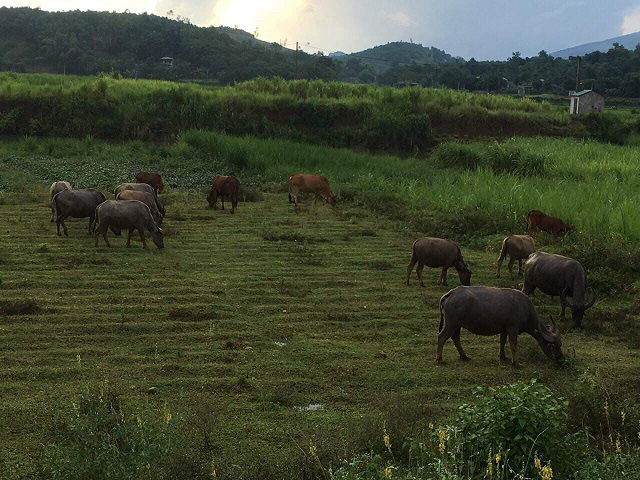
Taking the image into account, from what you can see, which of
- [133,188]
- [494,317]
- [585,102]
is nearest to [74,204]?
[133,188]

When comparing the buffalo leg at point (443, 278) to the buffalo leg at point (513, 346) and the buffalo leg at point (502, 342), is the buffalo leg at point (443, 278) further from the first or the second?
the buffalo leg at point (513, 346)

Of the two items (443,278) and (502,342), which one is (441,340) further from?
(443,278)

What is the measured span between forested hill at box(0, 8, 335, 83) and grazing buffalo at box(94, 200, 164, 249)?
47140 millimetres

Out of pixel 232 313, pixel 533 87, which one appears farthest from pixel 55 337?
pixel 533 87

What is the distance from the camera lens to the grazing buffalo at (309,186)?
18172mm

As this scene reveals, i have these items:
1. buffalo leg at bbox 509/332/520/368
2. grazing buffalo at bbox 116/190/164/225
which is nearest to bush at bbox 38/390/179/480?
buffalo leg at bbox 509/332/520/368

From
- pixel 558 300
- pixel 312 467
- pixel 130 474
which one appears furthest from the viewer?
pixel 558 300

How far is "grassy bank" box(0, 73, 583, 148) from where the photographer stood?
1188 inches

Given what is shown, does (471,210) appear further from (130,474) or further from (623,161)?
(130,474)

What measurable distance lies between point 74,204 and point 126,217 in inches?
61.3

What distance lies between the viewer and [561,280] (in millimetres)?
9797

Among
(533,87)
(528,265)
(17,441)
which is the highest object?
(533,87)

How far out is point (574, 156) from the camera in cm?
2270

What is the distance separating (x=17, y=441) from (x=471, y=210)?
37.6 ft
